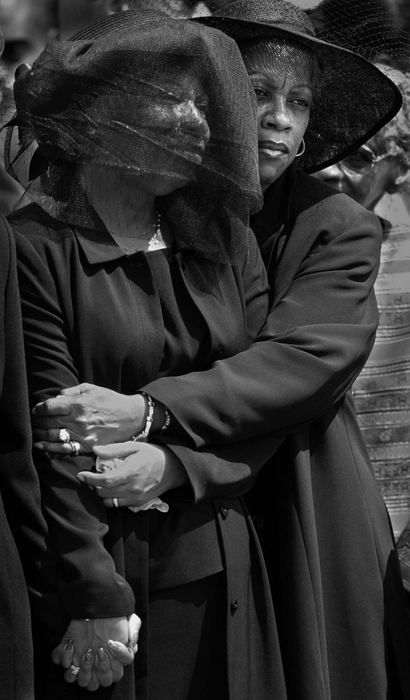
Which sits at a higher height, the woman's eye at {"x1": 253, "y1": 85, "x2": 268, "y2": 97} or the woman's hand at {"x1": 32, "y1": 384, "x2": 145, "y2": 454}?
the woman's eye at {"x1": 253, "y1": 85, "x2": 268, "y2": 97}

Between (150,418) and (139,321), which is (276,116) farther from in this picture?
(150,418)

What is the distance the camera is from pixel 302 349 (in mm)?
2439

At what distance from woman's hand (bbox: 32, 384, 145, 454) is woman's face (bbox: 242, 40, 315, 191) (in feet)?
2.52

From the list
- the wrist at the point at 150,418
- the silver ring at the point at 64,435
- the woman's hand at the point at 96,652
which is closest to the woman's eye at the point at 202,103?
the wrist at the point at 150,418

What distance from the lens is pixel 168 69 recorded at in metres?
2.31

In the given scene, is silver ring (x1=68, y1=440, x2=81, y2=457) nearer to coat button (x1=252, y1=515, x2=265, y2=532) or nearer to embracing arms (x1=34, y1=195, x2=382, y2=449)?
embracing arms (x1=34, y1=195, x2=382, y2=449)

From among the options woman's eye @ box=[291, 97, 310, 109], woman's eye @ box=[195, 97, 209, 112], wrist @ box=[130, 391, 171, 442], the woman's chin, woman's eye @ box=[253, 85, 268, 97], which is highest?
woman's eye @ box=[195, 97, 209, 112]

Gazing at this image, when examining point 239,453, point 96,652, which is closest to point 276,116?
point 239,453

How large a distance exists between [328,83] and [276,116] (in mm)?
270

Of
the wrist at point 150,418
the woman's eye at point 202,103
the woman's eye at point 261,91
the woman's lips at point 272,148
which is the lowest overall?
the wrist at point 150,418

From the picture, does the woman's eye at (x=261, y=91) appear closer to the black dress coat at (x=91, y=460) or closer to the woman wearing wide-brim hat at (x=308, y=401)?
the woman wearing wide-brim hat at (x=308, y=401)

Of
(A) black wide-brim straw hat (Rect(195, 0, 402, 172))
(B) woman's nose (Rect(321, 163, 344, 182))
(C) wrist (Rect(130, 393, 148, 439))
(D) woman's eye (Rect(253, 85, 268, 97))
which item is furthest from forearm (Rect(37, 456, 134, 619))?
(B) woman's nose (Rect(321, 163, 344, 182))

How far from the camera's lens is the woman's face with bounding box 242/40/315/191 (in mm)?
2682

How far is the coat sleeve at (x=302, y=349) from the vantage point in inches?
90.7
